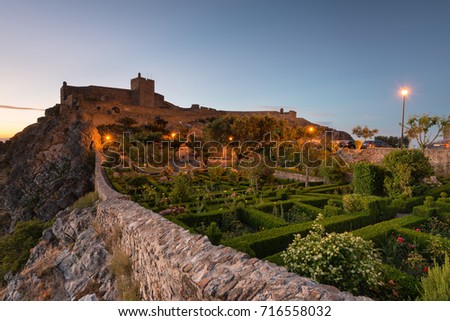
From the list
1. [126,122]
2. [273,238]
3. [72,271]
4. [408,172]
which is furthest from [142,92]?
[273,238]

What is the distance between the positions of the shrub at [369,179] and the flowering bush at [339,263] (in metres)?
10.1

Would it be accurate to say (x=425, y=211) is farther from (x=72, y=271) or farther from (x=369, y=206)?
(x=72, y=271)

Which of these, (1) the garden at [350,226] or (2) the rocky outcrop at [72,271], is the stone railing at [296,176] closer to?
(1) the garden at [350,226]

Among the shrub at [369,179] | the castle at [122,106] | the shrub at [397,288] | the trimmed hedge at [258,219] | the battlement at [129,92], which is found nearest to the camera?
the shrub at [397,288]

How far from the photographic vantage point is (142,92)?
55531 millimetres

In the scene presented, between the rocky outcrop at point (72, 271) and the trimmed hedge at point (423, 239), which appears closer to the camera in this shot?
the trimmed hedge at point (423, 239)

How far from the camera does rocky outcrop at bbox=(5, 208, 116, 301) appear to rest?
6.83m

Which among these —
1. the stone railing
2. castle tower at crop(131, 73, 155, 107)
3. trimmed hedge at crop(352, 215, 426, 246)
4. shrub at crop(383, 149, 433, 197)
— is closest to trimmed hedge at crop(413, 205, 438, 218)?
trimmed hedge at crop(352, 215, 426, 246)

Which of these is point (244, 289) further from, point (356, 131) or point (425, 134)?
point (356, 131)

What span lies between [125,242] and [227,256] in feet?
12.5

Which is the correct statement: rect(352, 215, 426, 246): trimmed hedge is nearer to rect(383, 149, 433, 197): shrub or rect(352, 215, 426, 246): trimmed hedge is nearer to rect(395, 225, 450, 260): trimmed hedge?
rect(395, 225, 450, 260): trimmed hedge

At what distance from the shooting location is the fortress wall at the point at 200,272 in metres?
2.85

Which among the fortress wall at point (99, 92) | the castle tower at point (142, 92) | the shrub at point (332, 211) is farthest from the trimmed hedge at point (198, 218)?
the castle tower at point (142, 92)

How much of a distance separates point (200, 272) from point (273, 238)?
3.75 m
